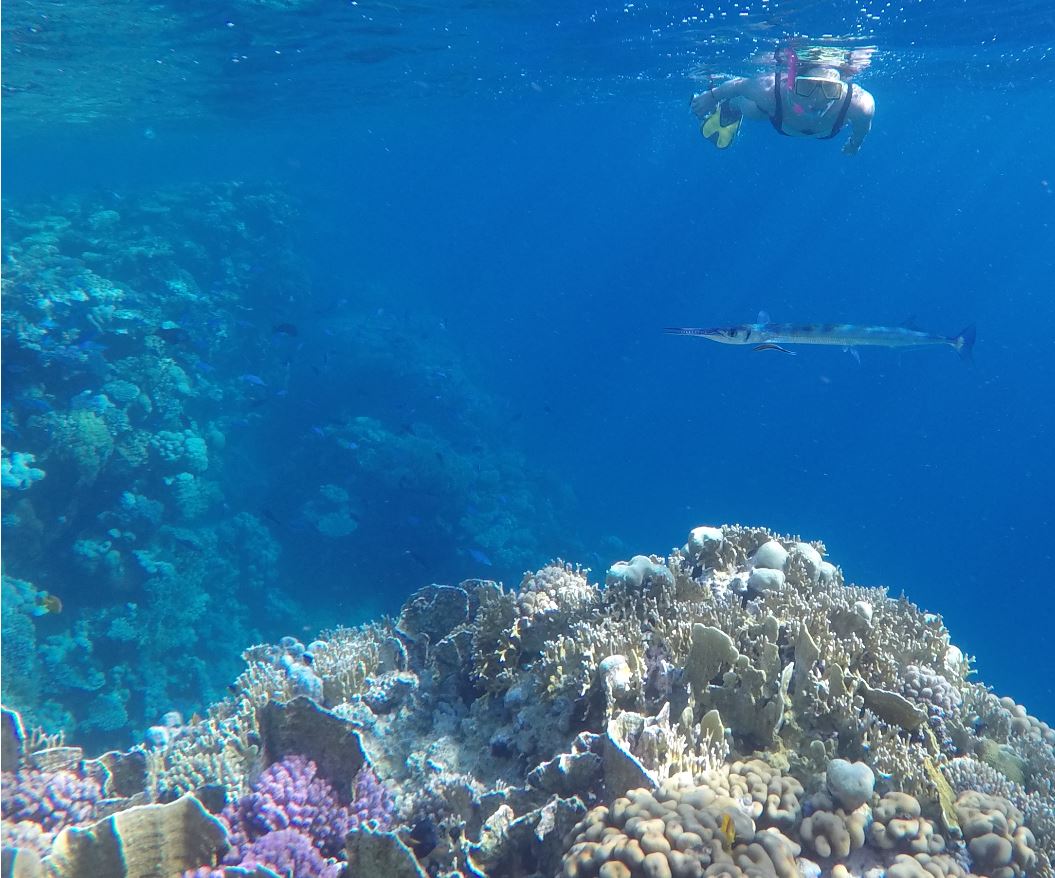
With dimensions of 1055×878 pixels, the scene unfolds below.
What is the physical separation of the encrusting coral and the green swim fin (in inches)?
186

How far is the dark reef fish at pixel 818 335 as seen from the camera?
17.2ft

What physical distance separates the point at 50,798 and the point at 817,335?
286 inches

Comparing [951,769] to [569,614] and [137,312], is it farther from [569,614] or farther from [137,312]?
[137,312]

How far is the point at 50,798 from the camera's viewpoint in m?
4.57

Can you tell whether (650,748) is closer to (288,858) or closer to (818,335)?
(288,858)

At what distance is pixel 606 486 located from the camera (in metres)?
35.9

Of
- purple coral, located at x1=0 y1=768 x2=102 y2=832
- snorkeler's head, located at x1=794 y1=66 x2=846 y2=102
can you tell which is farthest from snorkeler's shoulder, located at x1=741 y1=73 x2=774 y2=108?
purple coral, located at x1=0 y1=768 x2=102 y2=832

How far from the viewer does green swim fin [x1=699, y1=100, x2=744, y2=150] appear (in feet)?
23.9

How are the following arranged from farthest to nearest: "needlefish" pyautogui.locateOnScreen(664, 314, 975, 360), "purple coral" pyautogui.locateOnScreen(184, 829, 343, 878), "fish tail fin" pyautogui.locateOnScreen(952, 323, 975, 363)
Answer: "fish tail fin" pyautogui.locateOnScreen(952, 323, 975, 363)
"needlefish" pyautogui.locateOnScreen(664, 314, 975, 360)
"purple coral" pyautogui.locateOnScreen(184, 829, 343, 878)

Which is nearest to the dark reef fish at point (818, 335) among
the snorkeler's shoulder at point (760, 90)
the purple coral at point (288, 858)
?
the snorkeler's shoulder at point (760, 90)

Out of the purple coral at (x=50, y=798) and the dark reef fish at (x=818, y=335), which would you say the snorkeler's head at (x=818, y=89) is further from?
the purple coral at (x=50, y=798)

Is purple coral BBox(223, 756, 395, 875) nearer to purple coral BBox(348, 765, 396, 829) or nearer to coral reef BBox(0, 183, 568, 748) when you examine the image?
purple coral BBox(348, 765, 396, 829)

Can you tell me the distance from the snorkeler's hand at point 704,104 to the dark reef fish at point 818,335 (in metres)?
3.27

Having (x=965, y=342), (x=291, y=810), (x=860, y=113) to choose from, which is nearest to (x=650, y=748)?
(x=291, y=810)
